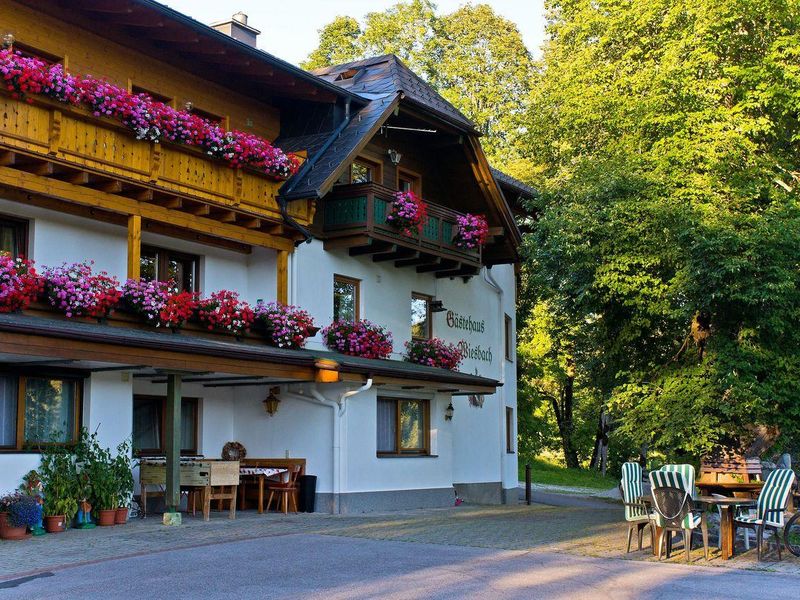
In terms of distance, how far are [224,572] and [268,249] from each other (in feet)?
32.7

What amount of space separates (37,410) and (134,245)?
9.79 ft

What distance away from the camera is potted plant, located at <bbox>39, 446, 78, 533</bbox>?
14867mm

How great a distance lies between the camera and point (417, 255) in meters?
21.9

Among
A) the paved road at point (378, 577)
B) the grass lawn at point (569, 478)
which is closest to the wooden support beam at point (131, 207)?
the paved road at point (378, 577)

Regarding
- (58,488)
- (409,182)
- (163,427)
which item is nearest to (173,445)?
(58,488)

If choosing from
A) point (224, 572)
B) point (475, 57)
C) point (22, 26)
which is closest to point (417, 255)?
point (22, 26)

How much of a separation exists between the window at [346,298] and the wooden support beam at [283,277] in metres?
1.61

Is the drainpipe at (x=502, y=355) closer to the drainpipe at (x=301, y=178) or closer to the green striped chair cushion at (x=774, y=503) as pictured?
the drainpipe at (x=301, y=178)

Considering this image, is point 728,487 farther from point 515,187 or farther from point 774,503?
point 515,187

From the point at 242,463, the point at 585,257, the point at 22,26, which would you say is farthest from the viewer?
the point at 585,257

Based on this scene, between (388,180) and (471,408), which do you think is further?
(471,408)

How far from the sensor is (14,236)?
1623 centimetres

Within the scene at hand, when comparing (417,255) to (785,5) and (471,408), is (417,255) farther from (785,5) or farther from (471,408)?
(785,5)

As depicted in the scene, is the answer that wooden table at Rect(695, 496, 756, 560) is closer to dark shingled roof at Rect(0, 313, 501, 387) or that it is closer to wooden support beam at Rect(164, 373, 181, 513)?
dark shingled roof at Rect(0, 313, 501, 387)
